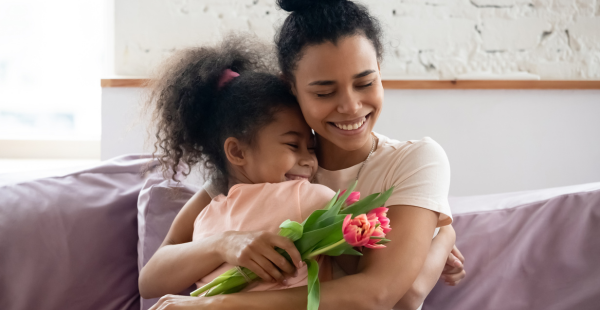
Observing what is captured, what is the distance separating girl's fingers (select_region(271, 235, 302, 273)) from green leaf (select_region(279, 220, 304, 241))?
0.01 meters

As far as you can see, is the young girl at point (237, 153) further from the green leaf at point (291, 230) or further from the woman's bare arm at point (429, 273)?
the woman's bare arm at point (429, 273)

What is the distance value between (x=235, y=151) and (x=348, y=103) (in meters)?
0.35

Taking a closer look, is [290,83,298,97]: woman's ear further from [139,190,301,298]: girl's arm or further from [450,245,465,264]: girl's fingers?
[450,245,465,264]: girl's fingers

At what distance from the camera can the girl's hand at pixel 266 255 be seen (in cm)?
100

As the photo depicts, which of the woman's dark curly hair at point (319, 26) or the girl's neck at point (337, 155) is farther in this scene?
the girl's neck at point (337, 155)

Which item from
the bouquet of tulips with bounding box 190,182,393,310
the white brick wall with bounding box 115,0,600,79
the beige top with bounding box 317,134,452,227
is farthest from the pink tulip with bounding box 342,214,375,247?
the white brick wall with bounding box 115,0,600,79

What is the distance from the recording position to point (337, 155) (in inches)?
57.2

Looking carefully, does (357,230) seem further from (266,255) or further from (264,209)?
(264,209)

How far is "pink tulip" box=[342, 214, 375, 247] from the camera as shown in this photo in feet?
2.77

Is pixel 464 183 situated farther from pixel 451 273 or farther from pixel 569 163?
pixel 451 273

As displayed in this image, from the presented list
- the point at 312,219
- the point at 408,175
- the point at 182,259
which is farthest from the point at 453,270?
the point at 182,259

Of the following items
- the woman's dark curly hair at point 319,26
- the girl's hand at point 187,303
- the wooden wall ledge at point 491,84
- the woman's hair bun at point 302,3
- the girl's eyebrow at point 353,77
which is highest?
the woman's hair bun at point 302,3

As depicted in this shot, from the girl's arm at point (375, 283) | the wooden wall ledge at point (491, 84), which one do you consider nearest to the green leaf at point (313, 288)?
the girl's arm at point (375, 283)

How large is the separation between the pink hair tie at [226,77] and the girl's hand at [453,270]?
31.8 inches
